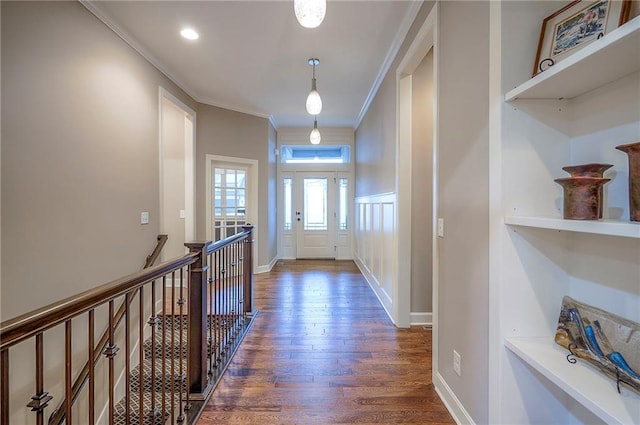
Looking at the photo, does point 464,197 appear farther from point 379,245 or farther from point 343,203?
point 343,203

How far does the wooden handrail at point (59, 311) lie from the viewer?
0.75 m

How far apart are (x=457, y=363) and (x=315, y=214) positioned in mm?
4939

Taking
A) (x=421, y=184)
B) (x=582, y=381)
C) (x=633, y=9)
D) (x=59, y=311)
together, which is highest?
(x=633, y=9)

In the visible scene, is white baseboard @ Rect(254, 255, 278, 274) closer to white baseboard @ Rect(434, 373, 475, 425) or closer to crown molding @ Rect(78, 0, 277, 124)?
crown molding @ Rect(78, 0, 277, 124)

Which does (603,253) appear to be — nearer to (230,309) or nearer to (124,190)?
(230,309)

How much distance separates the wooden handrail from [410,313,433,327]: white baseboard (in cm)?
250

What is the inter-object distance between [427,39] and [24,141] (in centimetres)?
289

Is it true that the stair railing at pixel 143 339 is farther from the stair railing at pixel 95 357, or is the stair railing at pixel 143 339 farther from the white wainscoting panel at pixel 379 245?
the white wainscoting panel at pixel 379 245

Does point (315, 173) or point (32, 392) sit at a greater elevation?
point (315, 173)

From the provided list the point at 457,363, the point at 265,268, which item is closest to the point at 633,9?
the point at 457,363

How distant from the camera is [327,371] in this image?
2191mm

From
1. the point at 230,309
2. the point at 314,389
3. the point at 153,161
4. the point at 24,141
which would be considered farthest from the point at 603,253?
the point at 153,161

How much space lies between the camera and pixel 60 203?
7.03 feet

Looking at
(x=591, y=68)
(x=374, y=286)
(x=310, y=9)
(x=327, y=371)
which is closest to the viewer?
(x=591, y=68)
